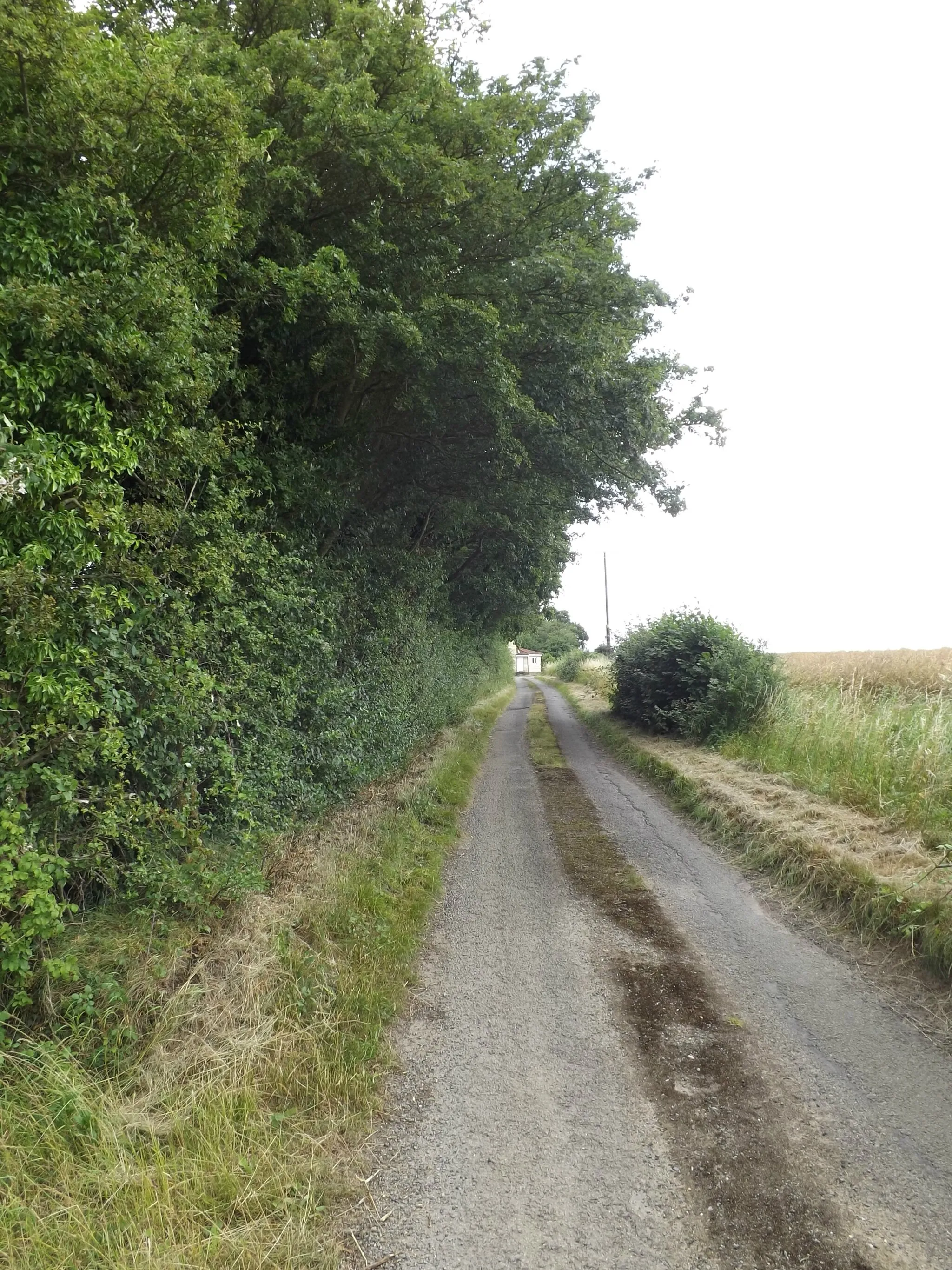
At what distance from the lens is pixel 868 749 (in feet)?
24.4

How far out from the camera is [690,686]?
1317cm

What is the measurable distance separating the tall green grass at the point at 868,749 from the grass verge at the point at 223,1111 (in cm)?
493

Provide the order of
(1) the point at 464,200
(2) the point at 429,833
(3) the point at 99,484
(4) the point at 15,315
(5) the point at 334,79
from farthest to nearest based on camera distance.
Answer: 1. (2) the point at 429,833
2. (1) the point at 464,200
3. (5) the point at 334,79
4. (3) the point at 99,484
5. (4) the point at 15,315

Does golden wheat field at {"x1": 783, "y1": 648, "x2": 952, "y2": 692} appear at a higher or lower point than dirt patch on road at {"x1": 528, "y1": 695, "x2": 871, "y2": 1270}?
higher

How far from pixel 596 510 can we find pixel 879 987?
1047 centimetres

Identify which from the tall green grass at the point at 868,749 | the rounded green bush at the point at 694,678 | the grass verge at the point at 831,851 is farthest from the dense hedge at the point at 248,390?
the tall green grass at the point at 868,749

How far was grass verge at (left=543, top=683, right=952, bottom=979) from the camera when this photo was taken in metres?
4.49

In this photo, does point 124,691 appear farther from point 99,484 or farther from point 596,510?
point 596,510

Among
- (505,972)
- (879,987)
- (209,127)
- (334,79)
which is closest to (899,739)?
(879,987)

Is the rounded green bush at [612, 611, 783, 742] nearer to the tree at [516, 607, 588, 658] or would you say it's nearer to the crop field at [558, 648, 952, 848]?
the crop field at [558, 648, 952, 848]

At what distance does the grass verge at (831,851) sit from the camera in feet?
14.7

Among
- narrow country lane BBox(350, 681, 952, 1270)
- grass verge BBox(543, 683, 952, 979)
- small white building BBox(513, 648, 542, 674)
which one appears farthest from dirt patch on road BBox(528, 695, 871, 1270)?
small white building BBox(513, 648, 542, 674)

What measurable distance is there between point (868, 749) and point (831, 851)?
237 centimetres

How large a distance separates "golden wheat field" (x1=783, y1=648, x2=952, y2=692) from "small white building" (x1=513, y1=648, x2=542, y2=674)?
2609 inches
